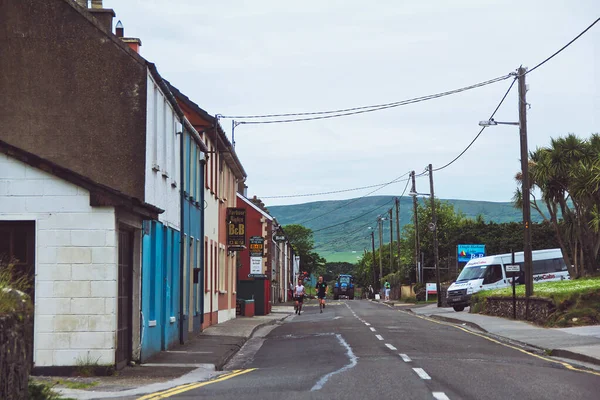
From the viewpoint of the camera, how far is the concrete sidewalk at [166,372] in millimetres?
13101

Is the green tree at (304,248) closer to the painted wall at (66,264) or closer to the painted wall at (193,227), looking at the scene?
the painted wall at (193,227)

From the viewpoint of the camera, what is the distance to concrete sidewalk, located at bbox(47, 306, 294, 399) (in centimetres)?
1310

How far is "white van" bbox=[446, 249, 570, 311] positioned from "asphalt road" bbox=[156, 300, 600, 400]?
24118mm

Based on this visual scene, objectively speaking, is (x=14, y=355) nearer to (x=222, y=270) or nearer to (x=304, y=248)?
(x=222, y=270)

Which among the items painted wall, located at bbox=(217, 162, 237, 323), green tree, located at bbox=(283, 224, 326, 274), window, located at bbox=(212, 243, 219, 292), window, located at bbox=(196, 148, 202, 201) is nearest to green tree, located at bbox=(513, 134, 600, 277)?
painted wall, located at bbox=(217, 162, 237, 323)

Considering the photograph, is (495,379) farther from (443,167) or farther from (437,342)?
(443,167)

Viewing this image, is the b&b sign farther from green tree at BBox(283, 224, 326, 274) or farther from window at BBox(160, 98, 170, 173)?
green tree at BBox(283, 224, 326, 274)

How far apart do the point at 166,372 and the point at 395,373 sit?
13.1 ft

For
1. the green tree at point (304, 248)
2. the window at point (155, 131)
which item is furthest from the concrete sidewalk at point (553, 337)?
the green tree at point (304, 248)

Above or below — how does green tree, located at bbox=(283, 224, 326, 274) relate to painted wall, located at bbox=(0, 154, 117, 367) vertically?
above

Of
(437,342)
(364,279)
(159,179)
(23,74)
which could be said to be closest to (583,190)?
(437,342)

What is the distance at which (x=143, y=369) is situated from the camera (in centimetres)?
1658

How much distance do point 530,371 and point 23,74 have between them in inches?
432

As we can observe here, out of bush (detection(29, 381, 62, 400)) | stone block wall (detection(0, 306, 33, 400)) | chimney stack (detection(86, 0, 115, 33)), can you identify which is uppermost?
chimney stack (detection(86, 0, 115, 33))
